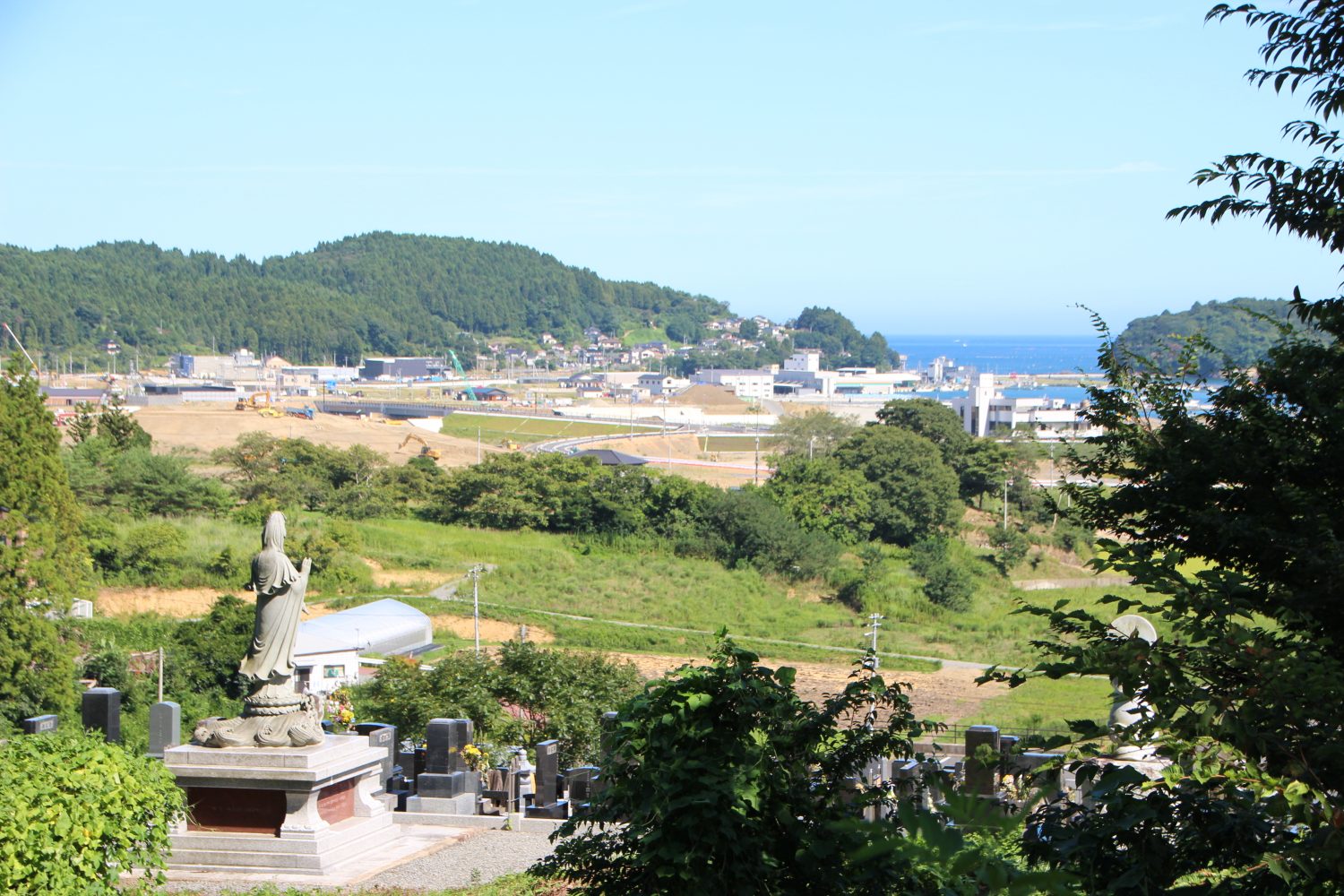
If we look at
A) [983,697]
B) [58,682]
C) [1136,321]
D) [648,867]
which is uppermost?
[1136,321]

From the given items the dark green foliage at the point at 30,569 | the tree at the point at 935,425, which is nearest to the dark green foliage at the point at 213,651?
the dark green foliage at the point at 30,569

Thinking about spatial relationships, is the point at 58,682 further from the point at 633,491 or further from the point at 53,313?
the point at 53,313

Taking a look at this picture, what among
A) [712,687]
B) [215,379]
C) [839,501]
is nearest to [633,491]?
[839,501]

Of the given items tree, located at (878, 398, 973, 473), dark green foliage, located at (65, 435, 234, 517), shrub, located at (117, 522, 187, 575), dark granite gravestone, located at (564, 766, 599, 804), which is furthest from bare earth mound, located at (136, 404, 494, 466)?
dark granite gravestone, located at (564, 766, 599, 804)

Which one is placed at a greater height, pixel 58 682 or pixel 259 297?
pixel 259 297

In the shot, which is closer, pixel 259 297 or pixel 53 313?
pixel 53 313

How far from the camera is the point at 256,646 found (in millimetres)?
11016

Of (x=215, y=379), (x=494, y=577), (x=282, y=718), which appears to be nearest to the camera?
(x=282, y=718)

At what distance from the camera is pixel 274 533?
1121cm

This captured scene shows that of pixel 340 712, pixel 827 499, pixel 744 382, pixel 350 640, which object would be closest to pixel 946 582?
pixel 827 499

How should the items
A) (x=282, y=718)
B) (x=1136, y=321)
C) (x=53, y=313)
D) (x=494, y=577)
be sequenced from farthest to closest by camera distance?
(x=53, y=313) < (x=1136, y=321) < (x=494, y=577) < (x=282, y=718)

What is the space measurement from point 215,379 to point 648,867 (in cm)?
12853

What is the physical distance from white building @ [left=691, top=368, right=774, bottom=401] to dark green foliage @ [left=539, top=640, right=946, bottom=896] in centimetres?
11827

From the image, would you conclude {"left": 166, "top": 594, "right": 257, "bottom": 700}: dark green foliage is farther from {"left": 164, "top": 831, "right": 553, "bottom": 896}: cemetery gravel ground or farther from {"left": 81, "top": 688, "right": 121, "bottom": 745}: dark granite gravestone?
{"left": 164, "top": 831, "right": 553, "bottom": 896}: cemetery gravel ground
